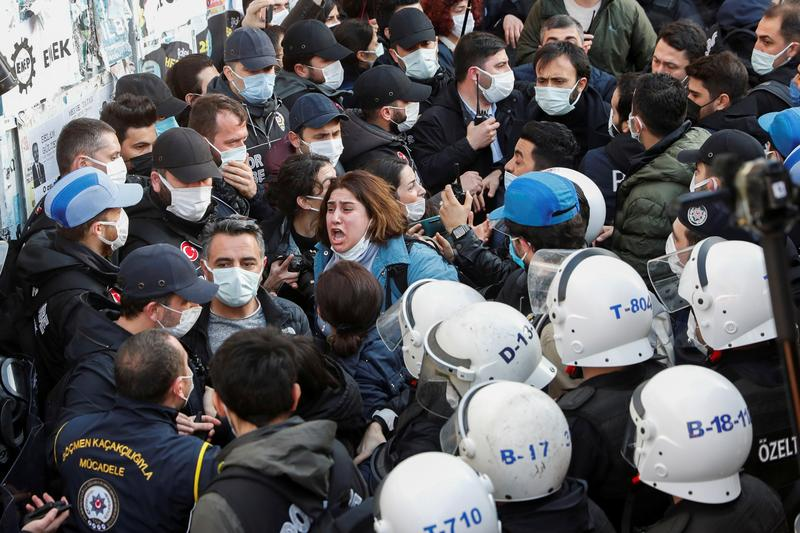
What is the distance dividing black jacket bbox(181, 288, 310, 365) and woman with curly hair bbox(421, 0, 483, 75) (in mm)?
4275

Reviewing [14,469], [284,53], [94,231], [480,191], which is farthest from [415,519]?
[284,53]

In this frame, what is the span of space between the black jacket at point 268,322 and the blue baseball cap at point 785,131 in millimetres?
2906

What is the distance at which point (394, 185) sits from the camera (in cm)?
641

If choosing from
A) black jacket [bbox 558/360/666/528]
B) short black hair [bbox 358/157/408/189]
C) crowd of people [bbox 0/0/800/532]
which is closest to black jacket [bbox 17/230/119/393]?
crowd of people [bbox 0/0/800/532]

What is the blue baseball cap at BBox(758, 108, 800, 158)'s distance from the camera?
6.25 m

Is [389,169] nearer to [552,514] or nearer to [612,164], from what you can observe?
[612,164]

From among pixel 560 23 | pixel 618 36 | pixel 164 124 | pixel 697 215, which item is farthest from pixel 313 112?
pixel 618 36

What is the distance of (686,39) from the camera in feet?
26.1

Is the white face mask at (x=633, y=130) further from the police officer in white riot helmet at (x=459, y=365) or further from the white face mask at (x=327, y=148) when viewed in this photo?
the police officer in white riot helmet at (x=459, y=365)

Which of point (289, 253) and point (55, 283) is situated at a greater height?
point (55, 283)

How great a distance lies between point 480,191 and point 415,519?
14.1ft

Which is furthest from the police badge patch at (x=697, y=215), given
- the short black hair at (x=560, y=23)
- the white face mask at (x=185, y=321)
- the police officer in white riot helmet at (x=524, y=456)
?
the short black hair at (x=560, y=23)

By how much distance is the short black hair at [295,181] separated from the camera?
20.9 ft

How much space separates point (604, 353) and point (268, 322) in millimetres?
1875
